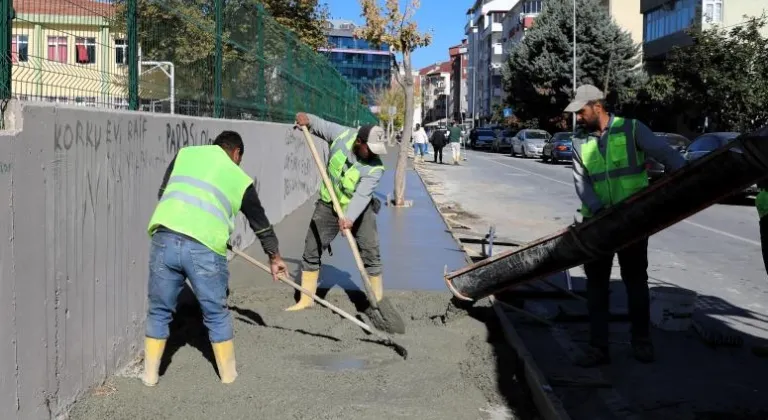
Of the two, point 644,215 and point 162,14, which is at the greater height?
point 162,14

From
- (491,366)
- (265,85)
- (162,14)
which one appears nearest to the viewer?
(491,366)

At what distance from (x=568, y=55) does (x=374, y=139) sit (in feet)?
160

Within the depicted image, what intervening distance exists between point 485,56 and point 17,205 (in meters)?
104

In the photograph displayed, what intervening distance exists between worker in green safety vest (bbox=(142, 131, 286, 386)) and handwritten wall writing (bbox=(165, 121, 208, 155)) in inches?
56.9

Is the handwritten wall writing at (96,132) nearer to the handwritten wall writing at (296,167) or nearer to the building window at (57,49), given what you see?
the building window at (57,49)

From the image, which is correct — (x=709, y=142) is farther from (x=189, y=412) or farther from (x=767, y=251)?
(x=189, y=412)

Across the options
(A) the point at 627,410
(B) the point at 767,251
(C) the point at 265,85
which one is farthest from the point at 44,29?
(C) the point at 265,85

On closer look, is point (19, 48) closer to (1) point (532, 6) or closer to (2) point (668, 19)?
(2) point (668, 19)

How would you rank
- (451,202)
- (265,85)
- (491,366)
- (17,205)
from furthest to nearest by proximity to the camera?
(451,202) → (265,85) → (491,366) → (17,205)

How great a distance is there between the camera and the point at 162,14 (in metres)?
6.53

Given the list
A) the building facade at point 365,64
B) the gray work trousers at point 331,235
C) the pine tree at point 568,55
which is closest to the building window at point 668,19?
the pine tree at point 568,55

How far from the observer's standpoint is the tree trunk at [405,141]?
15.5m

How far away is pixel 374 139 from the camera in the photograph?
6.59 meters

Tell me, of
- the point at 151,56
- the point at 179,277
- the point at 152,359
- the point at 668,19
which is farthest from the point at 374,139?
the point at 668,19
